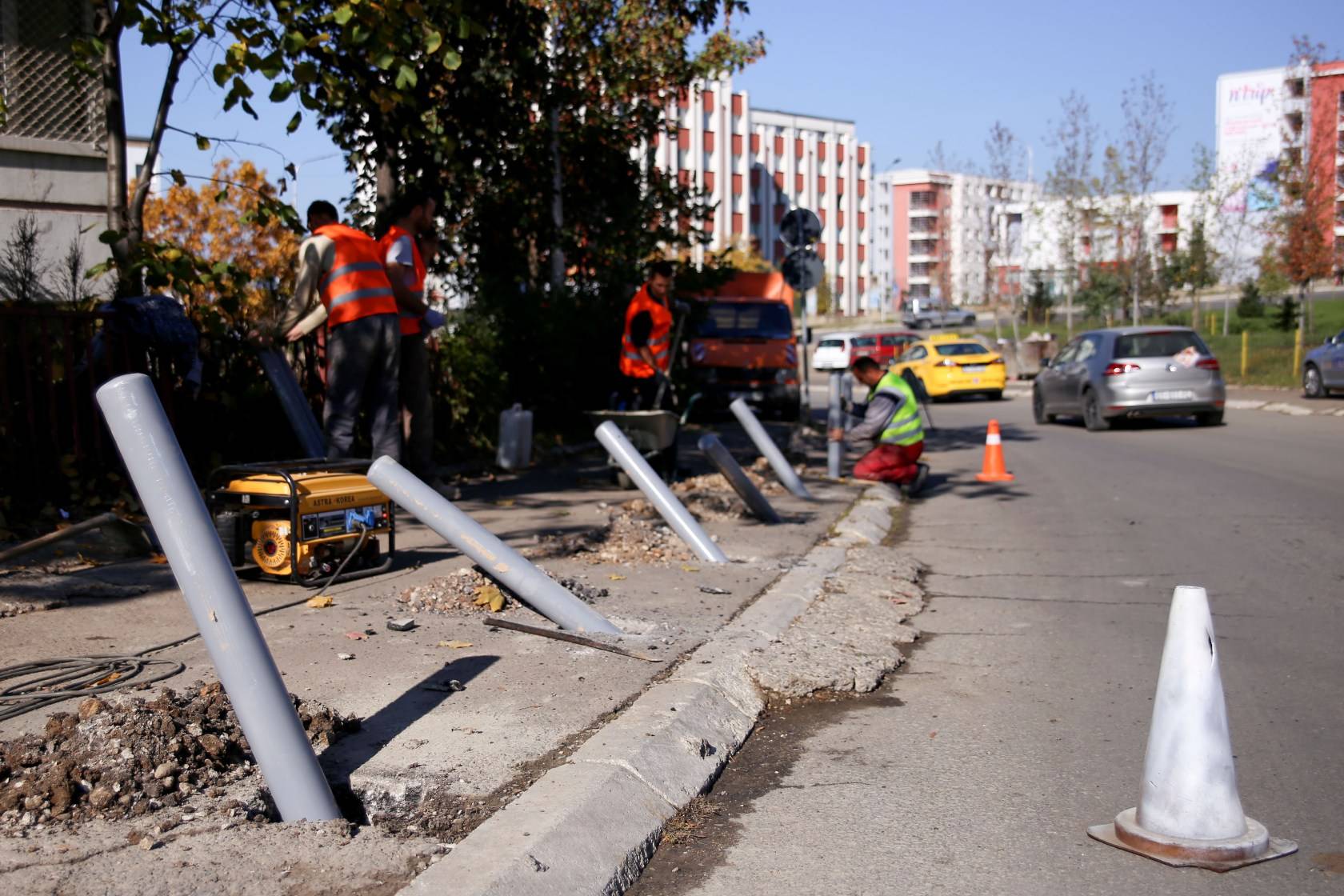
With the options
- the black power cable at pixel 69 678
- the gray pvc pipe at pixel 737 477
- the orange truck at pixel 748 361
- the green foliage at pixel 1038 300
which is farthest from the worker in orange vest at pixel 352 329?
the green foliage at pixel 1038 300

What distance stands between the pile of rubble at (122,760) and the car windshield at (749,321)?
62.9 feet

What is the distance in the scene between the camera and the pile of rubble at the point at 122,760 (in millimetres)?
3461

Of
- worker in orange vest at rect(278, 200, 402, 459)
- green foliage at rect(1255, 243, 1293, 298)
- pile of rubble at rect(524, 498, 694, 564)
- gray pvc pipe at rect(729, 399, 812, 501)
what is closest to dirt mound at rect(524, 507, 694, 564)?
pile of rubble at rect(524, 498, 694, 564)

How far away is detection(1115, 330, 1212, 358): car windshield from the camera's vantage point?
798 inches

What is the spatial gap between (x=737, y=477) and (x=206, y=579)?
595 centimetres

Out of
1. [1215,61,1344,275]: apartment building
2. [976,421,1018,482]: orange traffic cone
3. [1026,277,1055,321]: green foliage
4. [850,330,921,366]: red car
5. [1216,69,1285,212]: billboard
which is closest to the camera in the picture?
[976,421,1018,482]: orange traffic cone

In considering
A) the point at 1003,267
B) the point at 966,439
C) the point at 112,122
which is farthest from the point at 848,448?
the point at 1003,267

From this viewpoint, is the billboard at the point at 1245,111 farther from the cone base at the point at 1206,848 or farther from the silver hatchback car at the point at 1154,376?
the cone base at the point at 1206,848

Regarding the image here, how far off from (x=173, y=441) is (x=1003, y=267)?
5312cm

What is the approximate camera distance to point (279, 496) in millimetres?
6312

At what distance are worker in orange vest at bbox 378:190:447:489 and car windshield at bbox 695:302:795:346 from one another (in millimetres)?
13543

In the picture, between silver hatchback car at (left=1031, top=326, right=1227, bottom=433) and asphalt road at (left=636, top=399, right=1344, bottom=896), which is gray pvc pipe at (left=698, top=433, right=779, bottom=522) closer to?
asphalt road at (left=636, top=399, right=1344, bottom=896)

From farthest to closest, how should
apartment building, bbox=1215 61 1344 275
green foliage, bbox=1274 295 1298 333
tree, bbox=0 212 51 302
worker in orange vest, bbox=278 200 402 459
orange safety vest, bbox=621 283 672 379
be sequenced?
green foliage, bbox=1274 295 1298 333 < apartment building, bbox=1215 61 1344 275 < orange safety vest, bbox=621 283 672 379 < tree, bbox=0 212 51 302 < worker in orange vest, bbox=278 200 402 459

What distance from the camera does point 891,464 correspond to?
1252cm
